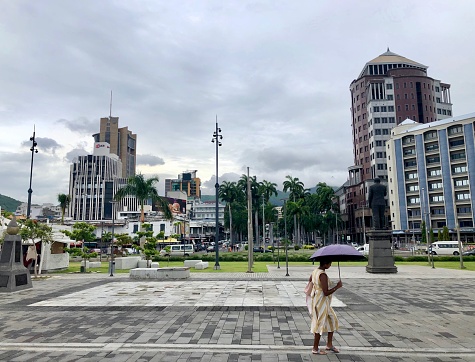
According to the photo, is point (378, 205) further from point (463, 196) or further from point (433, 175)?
point (433, 175)

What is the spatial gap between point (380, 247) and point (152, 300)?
1633 centimetres

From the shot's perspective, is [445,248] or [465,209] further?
[465,209]

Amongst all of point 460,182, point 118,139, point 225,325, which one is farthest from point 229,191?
point 118,139

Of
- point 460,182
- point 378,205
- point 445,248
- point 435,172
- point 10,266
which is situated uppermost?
point 435,172

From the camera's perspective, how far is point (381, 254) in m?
24.1

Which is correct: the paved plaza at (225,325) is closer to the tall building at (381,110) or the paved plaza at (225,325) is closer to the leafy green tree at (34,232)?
the leafy green tree at (34,232)

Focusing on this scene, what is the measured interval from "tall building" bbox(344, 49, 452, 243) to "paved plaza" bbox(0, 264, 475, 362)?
3133 inches

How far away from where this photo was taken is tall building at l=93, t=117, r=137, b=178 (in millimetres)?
174250

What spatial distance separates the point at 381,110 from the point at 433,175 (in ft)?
83.4

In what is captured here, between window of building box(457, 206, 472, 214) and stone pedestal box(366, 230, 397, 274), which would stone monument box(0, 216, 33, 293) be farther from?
window of building box(457, 206, 472, 214)

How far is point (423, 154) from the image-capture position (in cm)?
7506

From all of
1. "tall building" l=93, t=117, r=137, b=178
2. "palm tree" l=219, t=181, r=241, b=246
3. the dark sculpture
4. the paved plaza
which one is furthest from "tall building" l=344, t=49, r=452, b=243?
"tall building" l=93, t=117, r=137, b=178

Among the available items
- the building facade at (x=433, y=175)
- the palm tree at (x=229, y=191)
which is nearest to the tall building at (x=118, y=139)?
the palm tree at (x=229, y=191)

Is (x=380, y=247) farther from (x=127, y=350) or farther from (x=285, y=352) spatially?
(x=127, y=350)
